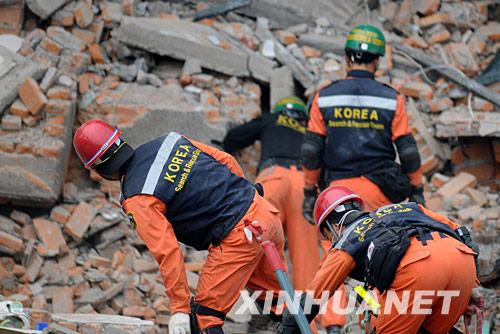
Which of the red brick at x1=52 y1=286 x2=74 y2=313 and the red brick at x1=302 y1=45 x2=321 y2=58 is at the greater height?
the red brick at x1=302 y1=45 x2=321 y2=58

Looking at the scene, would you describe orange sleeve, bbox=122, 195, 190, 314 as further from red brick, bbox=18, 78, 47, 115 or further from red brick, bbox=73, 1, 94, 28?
red brick, bbox=73, 1, 94, 28

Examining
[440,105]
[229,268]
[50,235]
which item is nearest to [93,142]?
[229,268]

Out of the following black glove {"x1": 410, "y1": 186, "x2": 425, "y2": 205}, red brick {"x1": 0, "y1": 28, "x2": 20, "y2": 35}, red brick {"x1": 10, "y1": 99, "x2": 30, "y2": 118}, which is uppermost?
red brick {"x1": 0, "y1": 28, "x2": 20, "y2": 35}

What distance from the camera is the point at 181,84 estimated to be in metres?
6.77

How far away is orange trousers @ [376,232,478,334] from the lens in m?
3.19

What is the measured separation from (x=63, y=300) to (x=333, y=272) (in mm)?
2780

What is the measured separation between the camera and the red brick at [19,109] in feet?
19.5

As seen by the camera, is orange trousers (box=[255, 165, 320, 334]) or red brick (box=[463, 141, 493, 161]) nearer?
orange trousers (box=[255, 165, 320, 334])

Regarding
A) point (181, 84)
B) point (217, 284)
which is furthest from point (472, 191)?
point (217, 284)

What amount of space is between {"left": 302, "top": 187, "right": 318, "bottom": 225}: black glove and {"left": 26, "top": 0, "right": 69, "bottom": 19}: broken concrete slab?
134 inches

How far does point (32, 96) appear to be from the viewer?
19.6 ft

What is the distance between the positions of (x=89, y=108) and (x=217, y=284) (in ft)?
10.4

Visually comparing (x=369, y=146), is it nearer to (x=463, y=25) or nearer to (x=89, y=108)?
(x=89, y=108)

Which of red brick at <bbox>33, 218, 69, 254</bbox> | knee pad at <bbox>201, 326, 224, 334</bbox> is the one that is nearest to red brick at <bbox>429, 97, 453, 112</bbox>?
red brick at <bbox>33, 218, 69, 254</bbox>
